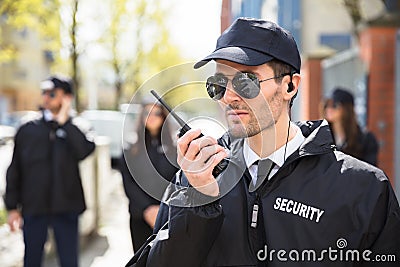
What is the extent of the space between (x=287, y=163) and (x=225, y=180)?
209 mm

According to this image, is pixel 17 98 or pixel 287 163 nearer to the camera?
pixel 287 163

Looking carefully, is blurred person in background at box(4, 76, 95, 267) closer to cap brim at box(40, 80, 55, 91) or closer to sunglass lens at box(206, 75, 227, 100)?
cap brim at box(40, 80, 55, 91)

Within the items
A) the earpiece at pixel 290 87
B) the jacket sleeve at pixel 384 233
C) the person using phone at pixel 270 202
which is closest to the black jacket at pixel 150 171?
the person using phone at pixel 270 202

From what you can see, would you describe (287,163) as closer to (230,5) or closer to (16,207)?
(230,5)

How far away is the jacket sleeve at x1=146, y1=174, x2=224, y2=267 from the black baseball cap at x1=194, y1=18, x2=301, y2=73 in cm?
40

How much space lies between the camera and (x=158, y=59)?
2448 centimetres

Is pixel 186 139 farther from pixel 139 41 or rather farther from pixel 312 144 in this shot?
pixel 139 41

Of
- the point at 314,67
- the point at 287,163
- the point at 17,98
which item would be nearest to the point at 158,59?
the point at 314,67

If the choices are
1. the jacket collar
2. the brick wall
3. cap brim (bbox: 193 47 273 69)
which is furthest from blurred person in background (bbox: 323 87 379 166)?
cap brim (bbox: 193 47 273 69)

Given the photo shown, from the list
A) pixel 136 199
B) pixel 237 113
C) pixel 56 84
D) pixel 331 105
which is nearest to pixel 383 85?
pixel 331 105

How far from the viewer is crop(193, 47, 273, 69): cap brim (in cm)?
195

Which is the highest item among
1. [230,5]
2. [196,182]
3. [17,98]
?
[230,5]

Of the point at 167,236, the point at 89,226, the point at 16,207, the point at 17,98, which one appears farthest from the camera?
the point at 17,98

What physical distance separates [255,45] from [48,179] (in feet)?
11.1
